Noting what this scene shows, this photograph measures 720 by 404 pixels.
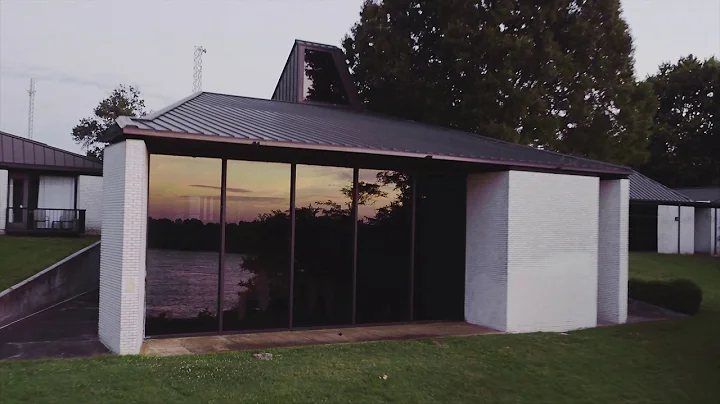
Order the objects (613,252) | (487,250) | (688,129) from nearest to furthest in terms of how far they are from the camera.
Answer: (487,250) → (613,252) → (688,129)

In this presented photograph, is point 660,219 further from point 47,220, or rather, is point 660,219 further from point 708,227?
point 47,220

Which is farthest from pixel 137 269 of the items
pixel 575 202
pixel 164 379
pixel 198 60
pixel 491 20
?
pixel 198 60

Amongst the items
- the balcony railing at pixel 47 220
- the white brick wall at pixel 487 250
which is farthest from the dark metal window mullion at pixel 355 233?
the balcony railing at pixel 47 220

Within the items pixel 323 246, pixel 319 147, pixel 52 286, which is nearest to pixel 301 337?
pixel 323 246

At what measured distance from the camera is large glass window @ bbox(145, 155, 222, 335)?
10102 mm

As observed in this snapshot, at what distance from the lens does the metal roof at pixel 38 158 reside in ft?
66.3

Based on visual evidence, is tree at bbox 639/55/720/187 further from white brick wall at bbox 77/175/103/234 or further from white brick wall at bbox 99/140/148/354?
white brick wall at bbox 99/140/148/354

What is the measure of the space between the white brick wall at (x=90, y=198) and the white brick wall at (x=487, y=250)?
14092 millimetres

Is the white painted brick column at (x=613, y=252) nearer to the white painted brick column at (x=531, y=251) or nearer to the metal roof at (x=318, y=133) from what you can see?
the metal roof at (x=318, y=133)

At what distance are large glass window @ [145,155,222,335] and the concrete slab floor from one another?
480 mm

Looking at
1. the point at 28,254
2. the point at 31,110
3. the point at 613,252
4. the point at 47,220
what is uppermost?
the point at 31,110

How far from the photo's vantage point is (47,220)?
20375mm

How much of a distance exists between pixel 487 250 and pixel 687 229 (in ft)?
76.3

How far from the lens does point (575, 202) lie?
1239cm
